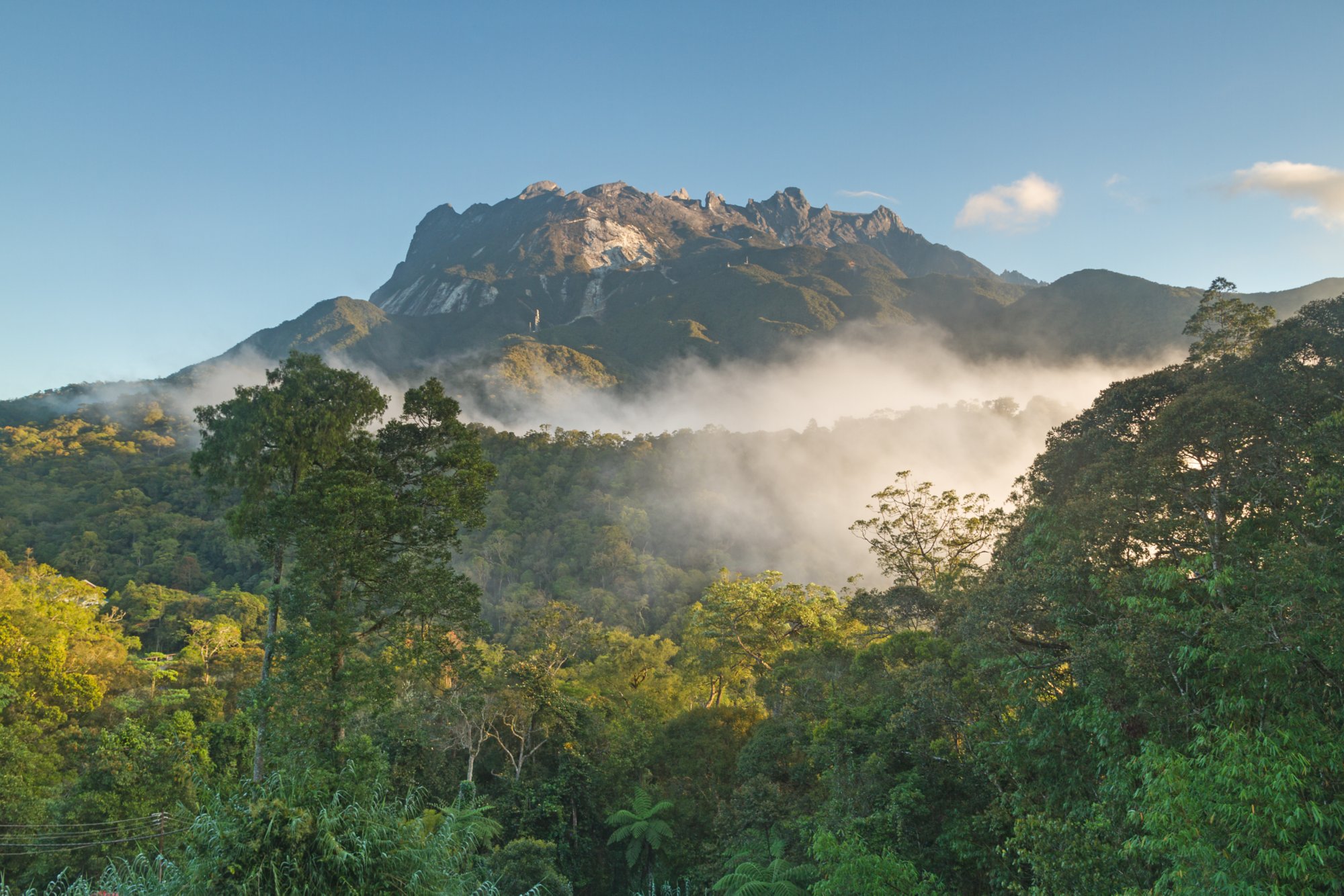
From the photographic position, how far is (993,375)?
129875 mm

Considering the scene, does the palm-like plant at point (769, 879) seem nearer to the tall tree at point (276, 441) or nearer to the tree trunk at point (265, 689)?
the tree trunk at point (265, 689)

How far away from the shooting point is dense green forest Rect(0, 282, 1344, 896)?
6980 millimetres

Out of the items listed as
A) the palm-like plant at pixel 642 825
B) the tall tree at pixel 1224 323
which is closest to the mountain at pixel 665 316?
the tall tree at pixel 1224 323

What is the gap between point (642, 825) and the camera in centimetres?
1920

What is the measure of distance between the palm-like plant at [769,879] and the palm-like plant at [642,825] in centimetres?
521

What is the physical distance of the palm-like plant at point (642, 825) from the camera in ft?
62.9

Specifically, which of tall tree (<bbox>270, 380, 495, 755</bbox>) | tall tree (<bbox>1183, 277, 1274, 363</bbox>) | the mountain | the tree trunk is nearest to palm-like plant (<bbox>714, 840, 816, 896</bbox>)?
tall tree (<bbox>270, 380, 495, 755</bbox>)

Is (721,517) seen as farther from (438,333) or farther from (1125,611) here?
(438,333)

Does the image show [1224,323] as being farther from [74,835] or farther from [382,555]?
[74,835]

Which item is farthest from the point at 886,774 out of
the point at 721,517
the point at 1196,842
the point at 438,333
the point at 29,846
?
the point at 438,333

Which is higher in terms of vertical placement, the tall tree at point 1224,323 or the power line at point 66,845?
the tall tree at point 1224,323

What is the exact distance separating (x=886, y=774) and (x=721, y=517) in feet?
194

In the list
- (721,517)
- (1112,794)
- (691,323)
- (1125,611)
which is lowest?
(721,517)

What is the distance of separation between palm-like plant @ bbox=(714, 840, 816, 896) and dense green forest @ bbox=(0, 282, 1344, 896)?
64 millimetres
